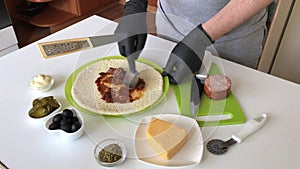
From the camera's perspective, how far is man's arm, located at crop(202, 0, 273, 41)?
866mm

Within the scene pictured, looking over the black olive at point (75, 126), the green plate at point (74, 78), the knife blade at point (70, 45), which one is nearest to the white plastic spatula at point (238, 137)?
the green plate at point (74, 78)

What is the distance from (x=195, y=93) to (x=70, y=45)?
46 cm

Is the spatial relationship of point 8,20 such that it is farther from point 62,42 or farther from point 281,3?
point 281,3

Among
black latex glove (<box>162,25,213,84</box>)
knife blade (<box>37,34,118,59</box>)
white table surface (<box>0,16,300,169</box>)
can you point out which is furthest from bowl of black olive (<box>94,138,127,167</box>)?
knife blade (<box>37,34,118,59</box>)

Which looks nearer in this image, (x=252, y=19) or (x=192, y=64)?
(x=192, y=64)

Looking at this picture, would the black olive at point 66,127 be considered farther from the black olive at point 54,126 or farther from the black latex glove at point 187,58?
the black latex glove at point 187,58

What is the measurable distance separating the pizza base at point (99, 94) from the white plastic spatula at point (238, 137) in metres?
0.19

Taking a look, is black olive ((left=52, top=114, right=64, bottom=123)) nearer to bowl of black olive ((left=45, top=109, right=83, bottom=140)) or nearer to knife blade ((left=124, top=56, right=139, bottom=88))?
bowl of black olive ((left=45, top=109, right=83, bottom=140))

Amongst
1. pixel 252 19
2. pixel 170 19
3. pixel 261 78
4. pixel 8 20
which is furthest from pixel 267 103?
pixel 8 20

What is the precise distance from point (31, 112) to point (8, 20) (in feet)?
4.53

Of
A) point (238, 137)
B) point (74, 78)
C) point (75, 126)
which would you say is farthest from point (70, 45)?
point (238, 137)

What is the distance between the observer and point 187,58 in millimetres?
847

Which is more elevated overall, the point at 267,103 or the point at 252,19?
the point at 252,19

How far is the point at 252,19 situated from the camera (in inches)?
39.2
